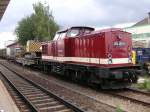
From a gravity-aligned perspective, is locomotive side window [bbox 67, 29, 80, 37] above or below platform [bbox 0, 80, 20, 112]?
above

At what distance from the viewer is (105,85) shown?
1579cm

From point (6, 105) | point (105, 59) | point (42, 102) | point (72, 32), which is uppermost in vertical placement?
point (72, 32)

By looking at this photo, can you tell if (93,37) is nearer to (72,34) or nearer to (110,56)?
(110,56)

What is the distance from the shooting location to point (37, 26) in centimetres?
5909

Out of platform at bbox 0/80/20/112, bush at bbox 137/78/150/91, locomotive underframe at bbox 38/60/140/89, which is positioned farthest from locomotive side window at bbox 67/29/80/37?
platform at bbox 0/80/20/112

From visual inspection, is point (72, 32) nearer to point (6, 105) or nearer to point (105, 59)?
point (105, 59)

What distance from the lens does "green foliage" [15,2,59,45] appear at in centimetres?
5687

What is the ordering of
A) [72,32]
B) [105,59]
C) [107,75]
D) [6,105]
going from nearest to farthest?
[6,105] → [107,75] → [105,59] → [72,32]

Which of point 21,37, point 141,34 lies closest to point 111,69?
point 141,34

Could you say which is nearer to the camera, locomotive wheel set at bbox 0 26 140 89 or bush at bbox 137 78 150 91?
locomotive wheel set at bbox 0 26 140 89

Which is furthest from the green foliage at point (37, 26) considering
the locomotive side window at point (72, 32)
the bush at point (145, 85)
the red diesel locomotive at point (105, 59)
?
the bush at point (145, 85)

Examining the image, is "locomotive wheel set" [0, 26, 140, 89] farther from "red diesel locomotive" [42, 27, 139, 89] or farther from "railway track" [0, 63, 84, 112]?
"railway track" [0, 63, 84, 112]

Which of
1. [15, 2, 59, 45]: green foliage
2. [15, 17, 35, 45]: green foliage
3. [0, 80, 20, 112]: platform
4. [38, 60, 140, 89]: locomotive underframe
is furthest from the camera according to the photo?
[15, 17, 35, 45]: green foliage

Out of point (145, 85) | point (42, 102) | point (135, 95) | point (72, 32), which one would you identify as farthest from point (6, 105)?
point (72, 32)
